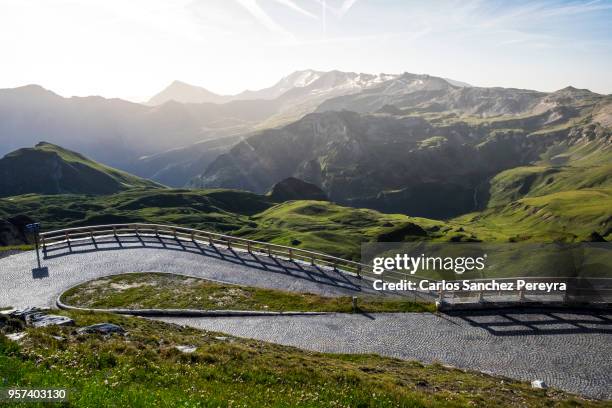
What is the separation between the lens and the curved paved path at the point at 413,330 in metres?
22.8

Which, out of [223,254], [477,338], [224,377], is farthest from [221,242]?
[224,377]

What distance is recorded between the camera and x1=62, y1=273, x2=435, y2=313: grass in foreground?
3052 centimetres

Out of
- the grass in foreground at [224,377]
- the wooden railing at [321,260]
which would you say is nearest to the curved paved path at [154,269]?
the wooden railing at [321,260]

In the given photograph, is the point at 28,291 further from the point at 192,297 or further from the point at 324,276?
the point at 324,276

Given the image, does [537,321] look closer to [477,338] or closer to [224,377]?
[477,338]

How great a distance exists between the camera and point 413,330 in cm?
2695

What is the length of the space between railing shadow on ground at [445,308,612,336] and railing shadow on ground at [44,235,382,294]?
9696 mm

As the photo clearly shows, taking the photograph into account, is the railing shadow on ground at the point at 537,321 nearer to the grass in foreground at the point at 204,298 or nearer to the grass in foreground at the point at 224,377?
the grass in foreground at the point at 204,298

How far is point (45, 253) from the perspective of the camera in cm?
4241

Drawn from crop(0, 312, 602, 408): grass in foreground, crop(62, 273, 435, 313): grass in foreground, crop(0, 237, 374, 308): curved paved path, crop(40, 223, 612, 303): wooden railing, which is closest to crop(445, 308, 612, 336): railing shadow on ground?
crop(40, 223, 612, 303): wooden railing

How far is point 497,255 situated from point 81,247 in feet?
499

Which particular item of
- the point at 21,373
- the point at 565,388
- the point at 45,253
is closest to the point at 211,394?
the point at 21,373

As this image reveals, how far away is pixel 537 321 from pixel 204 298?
23141mm

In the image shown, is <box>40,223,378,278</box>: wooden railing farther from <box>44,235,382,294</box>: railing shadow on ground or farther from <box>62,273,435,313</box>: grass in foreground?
<box>62,273,435,313</box>: grass in foreground
